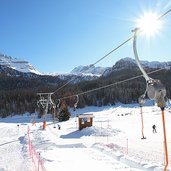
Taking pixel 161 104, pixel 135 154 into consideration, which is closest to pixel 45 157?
pixel 135 154

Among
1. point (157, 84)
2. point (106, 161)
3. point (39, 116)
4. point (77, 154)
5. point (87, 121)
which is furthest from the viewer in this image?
point (39, 116)

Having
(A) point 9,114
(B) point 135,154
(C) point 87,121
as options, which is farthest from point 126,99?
(B) point 135,154

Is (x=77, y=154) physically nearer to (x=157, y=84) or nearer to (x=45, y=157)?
(x=45, y=157)

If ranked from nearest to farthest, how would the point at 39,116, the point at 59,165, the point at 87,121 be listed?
the point at 59,165 → the point at 87,121 → the point at 39,116

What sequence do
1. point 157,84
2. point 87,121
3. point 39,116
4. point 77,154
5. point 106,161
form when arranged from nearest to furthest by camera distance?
1. point 157,84
2. point 106,161
3. point 77,154
4. point 87,121
5. point 39,116

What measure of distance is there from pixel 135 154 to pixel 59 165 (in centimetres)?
1041

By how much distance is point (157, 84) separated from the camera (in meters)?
7.11

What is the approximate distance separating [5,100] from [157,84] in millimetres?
185771

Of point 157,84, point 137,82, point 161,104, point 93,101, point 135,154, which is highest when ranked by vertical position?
point 137,82

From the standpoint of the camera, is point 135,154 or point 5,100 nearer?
point 135,154

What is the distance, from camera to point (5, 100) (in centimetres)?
18488

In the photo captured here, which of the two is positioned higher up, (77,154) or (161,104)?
(161,104)

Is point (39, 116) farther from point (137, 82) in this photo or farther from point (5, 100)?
point (137, 82)

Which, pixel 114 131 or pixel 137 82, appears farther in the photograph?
pixel 137 82
